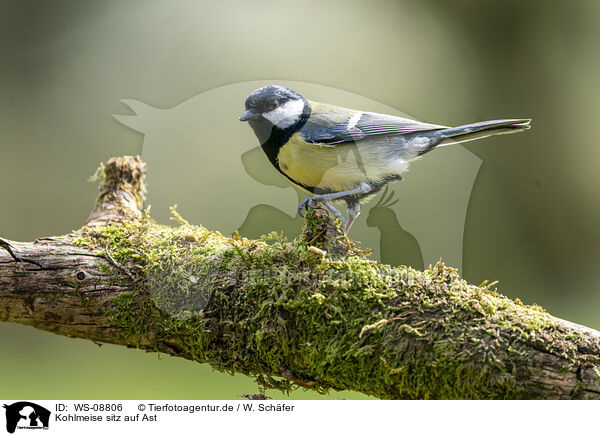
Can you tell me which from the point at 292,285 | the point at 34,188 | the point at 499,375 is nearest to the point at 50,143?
the point at 34,188

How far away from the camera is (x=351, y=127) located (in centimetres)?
162

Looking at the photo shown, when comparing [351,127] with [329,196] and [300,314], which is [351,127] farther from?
[300,314]

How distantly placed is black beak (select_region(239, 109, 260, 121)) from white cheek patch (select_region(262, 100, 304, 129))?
32mm

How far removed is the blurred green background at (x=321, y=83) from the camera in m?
2.00

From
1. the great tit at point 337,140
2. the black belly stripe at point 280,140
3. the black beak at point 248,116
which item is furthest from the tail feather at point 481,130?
the black beak at point 248,116

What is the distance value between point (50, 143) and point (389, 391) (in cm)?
251

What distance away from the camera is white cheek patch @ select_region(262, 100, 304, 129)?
1.56 meters

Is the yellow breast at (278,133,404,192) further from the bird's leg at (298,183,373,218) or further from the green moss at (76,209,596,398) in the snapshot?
the green moss at (76,209,596,398)

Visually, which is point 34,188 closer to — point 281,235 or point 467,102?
point 281,235

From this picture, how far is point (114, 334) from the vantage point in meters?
1.41

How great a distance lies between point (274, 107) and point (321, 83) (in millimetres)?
406
